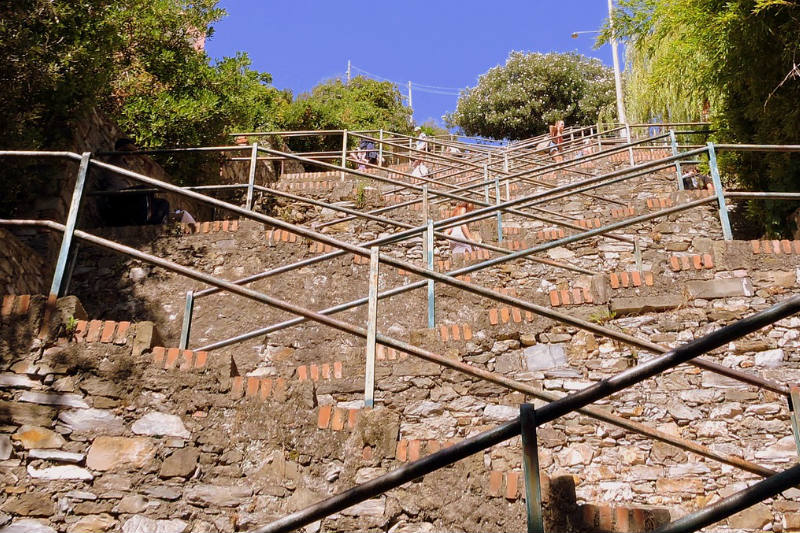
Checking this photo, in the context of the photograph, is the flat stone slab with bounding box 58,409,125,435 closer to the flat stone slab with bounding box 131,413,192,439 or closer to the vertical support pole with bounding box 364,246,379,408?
the flat stone slab with bounding box 131,413,192,439

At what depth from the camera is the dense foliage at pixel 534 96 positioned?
72.9 ft

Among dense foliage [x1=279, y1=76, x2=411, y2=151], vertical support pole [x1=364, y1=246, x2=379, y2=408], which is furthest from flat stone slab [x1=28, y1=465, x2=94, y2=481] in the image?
dense foliage [x1=279, y1=76, x2=411, y2=151]

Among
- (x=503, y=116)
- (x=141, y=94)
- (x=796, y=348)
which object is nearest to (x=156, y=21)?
(x=141, y=94)

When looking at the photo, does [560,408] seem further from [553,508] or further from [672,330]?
[672,330]

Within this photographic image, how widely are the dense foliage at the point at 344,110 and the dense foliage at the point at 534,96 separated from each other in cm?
323

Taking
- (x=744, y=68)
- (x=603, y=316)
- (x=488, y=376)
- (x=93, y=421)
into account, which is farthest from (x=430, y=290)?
(x=744, y=68)

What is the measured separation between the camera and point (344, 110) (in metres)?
16.6

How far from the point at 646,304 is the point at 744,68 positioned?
13.4 ft

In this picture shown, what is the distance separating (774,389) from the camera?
11.1 feet

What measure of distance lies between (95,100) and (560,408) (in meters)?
5.98

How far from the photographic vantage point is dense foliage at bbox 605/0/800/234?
22.0 ft

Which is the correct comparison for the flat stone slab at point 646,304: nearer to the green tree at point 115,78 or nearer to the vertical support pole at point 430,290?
the vertical support pole at point 430,290

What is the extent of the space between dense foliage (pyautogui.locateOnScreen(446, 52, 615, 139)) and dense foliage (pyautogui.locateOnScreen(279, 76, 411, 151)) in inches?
127

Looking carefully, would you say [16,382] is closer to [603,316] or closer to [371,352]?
[371,352]
